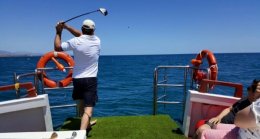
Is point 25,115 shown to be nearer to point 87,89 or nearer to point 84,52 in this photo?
point 87,89

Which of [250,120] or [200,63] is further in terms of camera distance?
[200,63]

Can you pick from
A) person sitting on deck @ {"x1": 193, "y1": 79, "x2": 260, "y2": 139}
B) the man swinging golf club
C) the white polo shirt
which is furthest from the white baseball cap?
person sitting on deck @ {"x1": 193, "y1": 79, "x2": 260, "y2": 139}

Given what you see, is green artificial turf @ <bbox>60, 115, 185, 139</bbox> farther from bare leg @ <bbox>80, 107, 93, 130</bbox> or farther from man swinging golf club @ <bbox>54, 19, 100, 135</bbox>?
man swinging golf club @ <bbox>54, 19, 100, 135</bbox>

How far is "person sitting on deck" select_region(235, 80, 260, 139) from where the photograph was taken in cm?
192

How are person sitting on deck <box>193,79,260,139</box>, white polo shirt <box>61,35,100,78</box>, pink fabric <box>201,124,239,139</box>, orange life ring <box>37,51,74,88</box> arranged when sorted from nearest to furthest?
pink fabric <box>201,124,239,139</box> < person sitting on deck <box>193,79,260,139</box> < white polo shirt <box>61,35,100,78</box> < orange life ring <box>37,51,74,88</box>

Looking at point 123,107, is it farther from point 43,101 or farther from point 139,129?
point 43,101

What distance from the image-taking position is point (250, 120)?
196 cm

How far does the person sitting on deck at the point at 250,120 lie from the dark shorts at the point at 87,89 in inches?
78.5

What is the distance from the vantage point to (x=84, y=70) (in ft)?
11.6

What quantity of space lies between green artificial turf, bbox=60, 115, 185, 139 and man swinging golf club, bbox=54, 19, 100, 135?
633 millimetres

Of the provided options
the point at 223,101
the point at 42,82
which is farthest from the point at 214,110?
the point at 42,82

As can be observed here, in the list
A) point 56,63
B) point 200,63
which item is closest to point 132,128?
point 56,63

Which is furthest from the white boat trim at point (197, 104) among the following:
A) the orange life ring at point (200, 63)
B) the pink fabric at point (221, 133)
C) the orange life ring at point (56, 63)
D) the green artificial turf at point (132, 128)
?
the orange life ring at point (56, 63)

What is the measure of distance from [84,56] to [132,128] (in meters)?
1.48
